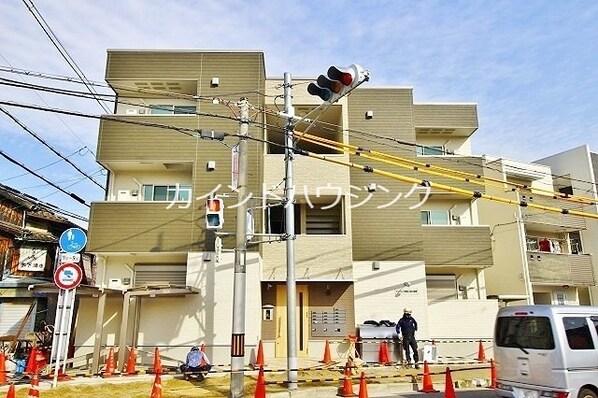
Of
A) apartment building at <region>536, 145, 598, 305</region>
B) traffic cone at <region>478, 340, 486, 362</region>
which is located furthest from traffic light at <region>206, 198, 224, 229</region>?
apartment building at <region>536, 145, 598, 305</region>

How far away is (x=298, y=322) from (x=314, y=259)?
238cm

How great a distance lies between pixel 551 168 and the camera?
25203mm

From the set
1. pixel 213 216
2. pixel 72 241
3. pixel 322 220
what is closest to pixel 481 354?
pixel 322 220

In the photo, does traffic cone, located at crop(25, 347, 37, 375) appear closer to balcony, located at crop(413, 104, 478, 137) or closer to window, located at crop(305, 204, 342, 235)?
window, located at crop(305, 204, 342, 235)

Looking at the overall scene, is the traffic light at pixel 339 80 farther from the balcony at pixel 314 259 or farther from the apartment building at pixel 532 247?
the apartment building at pixel 532 247

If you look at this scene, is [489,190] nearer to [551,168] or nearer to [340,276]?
[551,168]

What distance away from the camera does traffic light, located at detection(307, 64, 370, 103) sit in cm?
808

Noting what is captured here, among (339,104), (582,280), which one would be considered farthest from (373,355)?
(582,280)

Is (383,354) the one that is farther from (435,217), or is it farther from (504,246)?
(504,246)

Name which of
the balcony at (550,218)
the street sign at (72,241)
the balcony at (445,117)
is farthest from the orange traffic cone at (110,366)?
the balcony at (550,218)

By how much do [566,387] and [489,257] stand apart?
1122cm

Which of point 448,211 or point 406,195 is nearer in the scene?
point 406,195

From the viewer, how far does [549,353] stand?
771 cm

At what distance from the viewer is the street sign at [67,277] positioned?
10.6 meters
